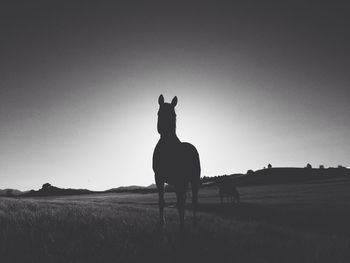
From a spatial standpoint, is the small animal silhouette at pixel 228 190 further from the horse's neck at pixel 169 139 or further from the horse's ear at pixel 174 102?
the horse's ear at pixel 174 102

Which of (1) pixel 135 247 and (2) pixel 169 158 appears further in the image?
(2) pixel 169 158

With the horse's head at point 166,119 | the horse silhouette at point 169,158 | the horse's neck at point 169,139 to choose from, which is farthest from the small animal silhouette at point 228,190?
the horse's head at point 166,119

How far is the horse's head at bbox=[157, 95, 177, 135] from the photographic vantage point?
7859 mm

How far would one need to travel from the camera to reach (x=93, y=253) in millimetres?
4641

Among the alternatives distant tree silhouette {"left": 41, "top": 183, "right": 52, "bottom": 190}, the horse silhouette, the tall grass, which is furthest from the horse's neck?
distant tree silhouette {"left": 41, "top": 183, "right": 52, "bottom": 190}

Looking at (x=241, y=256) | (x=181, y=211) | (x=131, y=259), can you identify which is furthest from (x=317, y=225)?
(x=131, y=259)

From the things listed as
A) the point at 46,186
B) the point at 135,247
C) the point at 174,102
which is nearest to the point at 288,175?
the point at 46,186

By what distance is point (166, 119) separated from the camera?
7.86m

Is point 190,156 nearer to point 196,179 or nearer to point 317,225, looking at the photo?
point 196,179

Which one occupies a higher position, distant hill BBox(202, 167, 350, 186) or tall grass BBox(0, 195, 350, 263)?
distant hill BBox(202, 167, 350, 186)

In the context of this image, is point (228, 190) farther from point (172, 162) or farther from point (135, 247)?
point (135, 247)

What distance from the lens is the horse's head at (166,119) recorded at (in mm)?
7859

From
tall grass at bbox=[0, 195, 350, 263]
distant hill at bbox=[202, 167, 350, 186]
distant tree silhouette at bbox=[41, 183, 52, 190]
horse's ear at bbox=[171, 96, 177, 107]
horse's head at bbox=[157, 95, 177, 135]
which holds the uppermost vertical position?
distant hill at bbox=[202, 167, 350, 186]

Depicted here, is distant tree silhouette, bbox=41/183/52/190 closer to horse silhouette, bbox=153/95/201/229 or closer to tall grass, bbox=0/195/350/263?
tall grass, bbox=0/195/350/263
